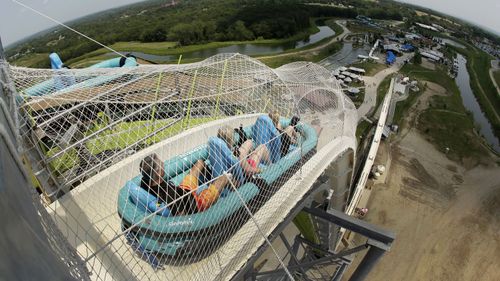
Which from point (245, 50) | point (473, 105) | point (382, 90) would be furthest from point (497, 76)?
point (245, 50)

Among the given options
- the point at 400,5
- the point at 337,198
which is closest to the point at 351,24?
the point at 400,5

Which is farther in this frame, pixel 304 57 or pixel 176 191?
pixel 304 57

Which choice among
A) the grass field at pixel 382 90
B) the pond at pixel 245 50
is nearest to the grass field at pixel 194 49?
the pond at pixel 245 50

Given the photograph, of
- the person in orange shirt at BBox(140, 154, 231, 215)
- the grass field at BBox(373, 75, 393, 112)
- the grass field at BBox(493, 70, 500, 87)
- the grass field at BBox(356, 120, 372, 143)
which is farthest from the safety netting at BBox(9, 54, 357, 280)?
the grass field at BBox(493, 70, 500, 87)

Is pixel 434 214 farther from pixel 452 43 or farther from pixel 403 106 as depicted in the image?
pixel 452 43

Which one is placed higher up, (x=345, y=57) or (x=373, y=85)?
(x=345, y=57)

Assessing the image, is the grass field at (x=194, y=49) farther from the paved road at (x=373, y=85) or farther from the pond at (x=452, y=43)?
the pond at (x=452, y=43)

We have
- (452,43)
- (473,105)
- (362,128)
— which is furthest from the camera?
(452,43)
